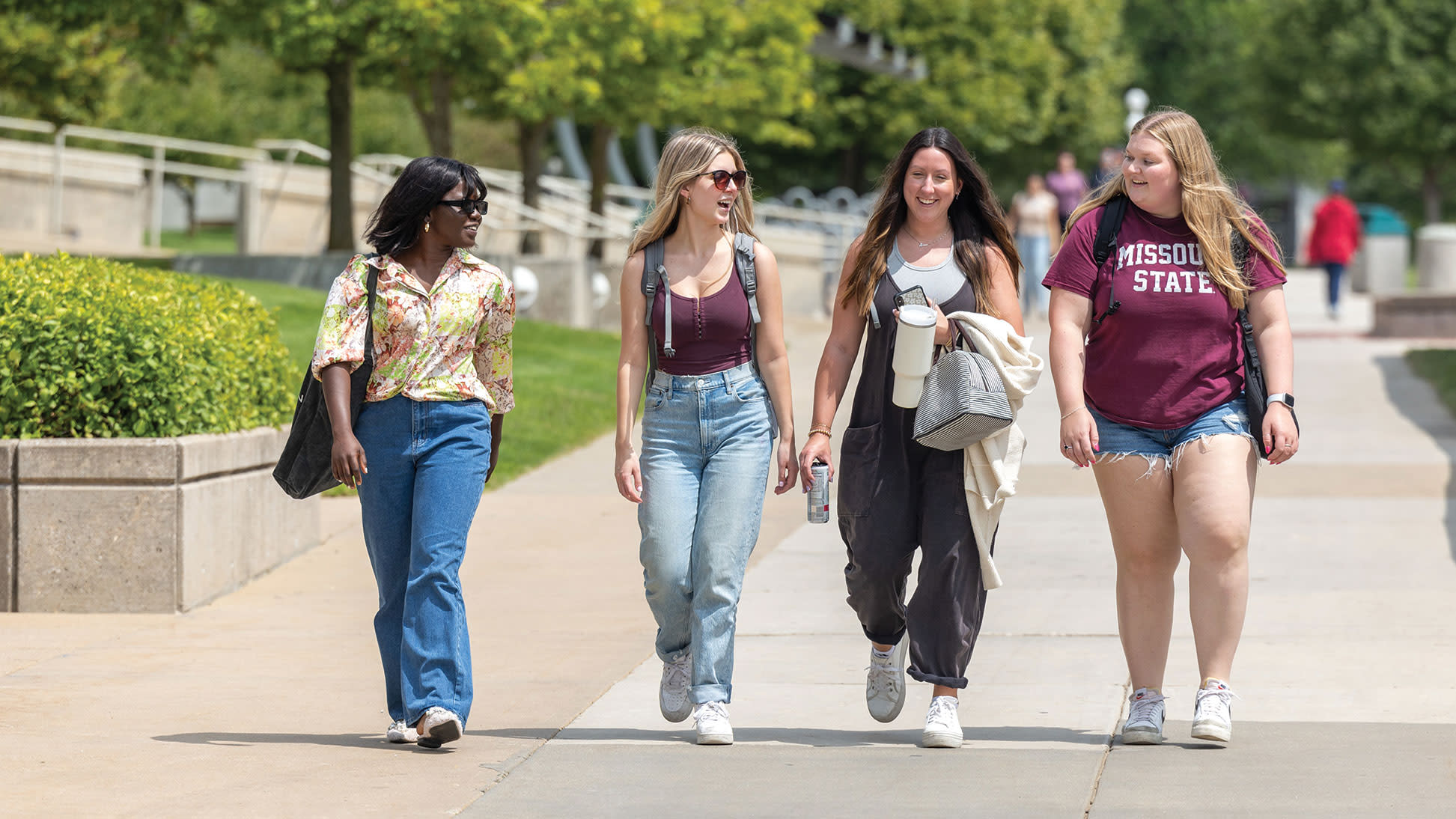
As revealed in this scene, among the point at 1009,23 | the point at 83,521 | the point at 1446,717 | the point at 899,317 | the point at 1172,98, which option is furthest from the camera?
the point at 1172,98

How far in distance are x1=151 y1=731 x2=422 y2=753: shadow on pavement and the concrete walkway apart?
0.01m

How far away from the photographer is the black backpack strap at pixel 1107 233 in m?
5.35

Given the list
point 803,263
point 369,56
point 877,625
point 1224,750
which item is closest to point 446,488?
point 877,625

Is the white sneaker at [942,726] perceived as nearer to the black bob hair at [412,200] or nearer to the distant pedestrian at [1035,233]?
the black bob hair at [412,200]

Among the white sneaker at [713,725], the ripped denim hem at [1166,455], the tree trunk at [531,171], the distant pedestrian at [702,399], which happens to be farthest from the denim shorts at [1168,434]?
the tree trunk at [531,171]

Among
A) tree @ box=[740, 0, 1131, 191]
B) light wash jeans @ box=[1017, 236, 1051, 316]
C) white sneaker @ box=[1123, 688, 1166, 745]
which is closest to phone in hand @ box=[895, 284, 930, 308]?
white sneaker @ box=[1123, 688, 1166, 745]

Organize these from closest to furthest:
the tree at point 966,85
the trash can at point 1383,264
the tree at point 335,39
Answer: the tree at point 335,39, the trash can at point 1383,264, the tree at point 966,85

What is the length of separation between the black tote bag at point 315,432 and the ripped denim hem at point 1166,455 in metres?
2.04

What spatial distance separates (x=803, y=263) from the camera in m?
23.6

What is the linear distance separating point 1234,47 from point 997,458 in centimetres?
5661

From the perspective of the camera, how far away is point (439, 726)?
5.27 metres

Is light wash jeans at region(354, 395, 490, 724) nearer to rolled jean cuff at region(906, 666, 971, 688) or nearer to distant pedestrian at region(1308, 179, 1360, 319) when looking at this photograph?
rolled jean cuff at region(906, 666, 971, 688)

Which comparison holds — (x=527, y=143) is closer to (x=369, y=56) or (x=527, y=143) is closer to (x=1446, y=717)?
(x=369, y=56)

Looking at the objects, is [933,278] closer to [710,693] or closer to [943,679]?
[943,679]
